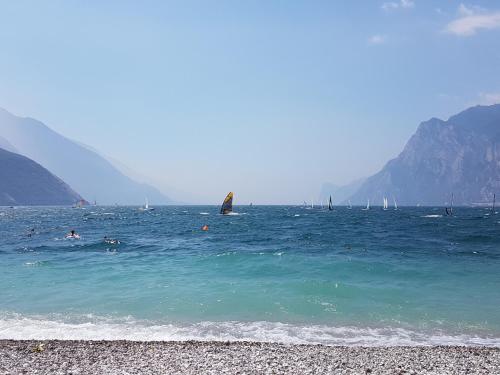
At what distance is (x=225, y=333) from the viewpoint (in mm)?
16969

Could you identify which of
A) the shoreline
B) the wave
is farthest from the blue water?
the shoreline

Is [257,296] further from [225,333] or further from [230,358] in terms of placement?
[230,358]

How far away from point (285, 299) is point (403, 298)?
6926 millimetres

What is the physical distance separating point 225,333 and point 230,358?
14.0ft

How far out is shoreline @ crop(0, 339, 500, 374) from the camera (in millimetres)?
11719

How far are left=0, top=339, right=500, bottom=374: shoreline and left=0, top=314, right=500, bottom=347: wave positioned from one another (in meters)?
1.44

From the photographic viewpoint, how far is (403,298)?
75.8 feet

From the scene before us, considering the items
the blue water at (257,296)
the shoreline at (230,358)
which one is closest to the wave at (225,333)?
the blue water at (257,296)

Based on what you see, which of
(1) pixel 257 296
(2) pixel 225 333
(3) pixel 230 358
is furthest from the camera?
(1) pixel 257 296

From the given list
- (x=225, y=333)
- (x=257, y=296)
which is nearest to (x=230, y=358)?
(x=225, y=333)

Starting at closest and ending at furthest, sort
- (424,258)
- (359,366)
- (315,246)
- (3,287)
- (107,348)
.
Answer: (359,366)
(107,348)
(3,287)
(424,258)
(315,246)

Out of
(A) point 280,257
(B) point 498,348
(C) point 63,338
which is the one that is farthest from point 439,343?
(A) point 280,257

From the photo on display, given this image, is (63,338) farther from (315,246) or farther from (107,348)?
(315,246)

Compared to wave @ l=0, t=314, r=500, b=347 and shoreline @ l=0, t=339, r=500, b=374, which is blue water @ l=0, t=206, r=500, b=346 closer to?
Answer: wave @ l=0, t=314, r=500, b=347
